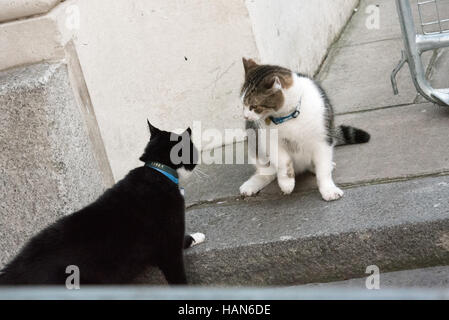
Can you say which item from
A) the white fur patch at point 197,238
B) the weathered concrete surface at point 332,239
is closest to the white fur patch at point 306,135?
the weathered concrete surface at point 332,239

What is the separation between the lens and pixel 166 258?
8.94ft

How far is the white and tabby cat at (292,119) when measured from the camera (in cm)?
307

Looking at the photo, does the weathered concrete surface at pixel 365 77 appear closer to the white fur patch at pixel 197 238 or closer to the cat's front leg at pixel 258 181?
the cat's front leg at pixel 258 181

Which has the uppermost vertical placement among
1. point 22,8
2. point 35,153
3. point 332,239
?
point 22,8

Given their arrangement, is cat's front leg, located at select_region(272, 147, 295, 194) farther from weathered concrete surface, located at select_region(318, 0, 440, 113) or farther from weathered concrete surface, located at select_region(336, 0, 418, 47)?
weathered concrete surface, located at select_region(336, 0, 418, 47)

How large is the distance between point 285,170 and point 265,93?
1.40 feet

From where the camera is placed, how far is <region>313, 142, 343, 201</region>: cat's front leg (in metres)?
3.10

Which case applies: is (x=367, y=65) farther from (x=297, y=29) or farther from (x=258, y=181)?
(x=258, y=181)

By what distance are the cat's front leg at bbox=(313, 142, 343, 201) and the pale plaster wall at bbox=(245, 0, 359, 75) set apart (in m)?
1.16

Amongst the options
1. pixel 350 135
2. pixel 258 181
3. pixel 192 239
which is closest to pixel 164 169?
pixel 192 239

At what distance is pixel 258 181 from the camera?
3443mm
